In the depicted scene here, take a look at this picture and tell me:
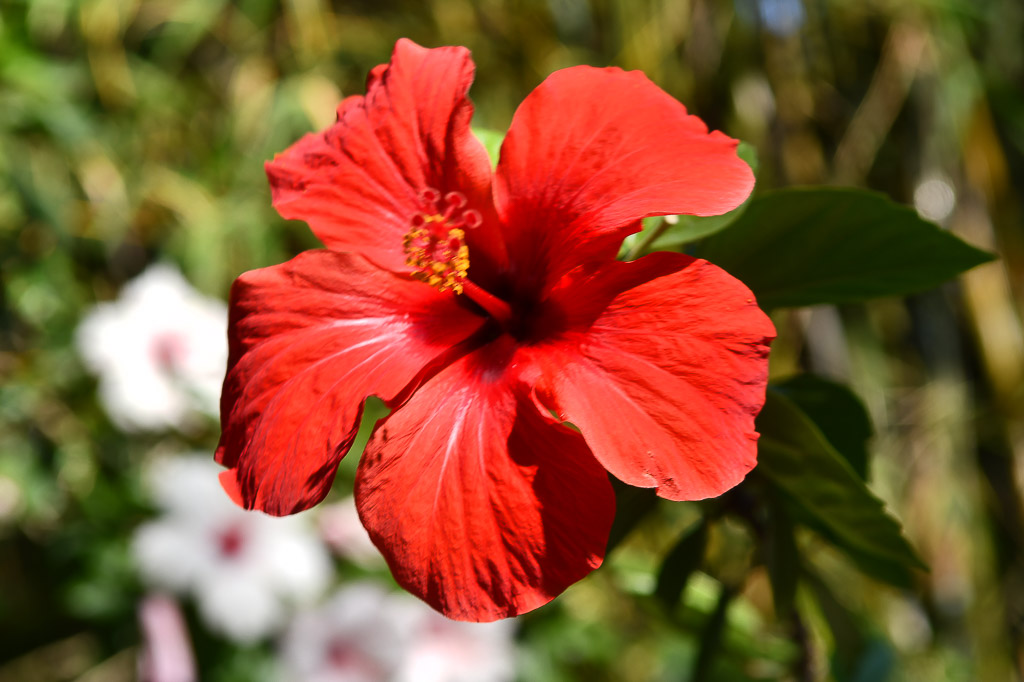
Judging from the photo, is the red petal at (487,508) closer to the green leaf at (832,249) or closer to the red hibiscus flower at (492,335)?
Answer: the red hibiscus flower at (492,335)

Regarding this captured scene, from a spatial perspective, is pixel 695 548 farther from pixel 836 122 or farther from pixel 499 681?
pixel 836 122

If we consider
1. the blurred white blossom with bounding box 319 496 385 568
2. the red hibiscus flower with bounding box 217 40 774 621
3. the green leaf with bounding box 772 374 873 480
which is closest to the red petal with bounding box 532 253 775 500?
the red hibiscus flower with bounding box 217 40 774 621

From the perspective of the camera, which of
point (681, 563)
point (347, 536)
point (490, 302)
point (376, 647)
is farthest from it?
point (347, 536)

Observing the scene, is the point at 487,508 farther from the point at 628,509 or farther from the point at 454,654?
the point at 454,654

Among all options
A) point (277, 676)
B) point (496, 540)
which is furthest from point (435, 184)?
point (277, 676)

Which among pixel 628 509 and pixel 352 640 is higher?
pixel 628 509

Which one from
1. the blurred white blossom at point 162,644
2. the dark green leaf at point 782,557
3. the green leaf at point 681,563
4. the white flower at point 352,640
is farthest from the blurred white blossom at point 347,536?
the dark green leaf at point 782,557

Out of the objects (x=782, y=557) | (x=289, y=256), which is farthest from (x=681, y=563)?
(x=289, y=256)
